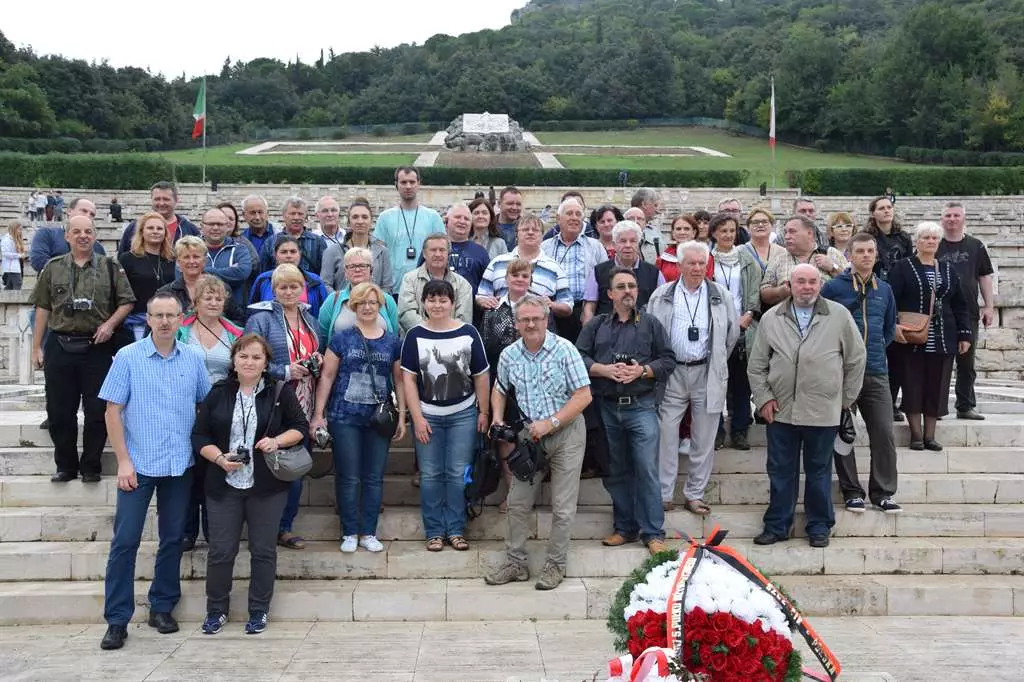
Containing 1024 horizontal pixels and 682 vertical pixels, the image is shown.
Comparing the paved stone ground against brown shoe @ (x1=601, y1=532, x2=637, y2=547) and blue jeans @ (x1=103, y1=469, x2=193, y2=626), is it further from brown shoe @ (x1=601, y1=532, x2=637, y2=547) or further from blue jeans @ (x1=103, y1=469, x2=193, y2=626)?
brown shoe @ (x1=601, y1=532, x2=637, y2=547)

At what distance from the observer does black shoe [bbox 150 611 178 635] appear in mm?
5207

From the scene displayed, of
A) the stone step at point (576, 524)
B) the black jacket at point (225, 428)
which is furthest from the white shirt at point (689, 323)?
the black jacket at point (225, 428)

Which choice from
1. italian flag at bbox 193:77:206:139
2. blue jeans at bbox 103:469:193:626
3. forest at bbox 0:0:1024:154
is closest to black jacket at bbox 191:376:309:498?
blue jeans at bbox 103:469:193:626

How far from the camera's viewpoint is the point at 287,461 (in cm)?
517

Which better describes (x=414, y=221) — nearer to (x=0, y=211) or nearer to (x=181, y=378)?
(x=181, y=378)

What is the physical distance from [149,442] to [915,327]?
536cm

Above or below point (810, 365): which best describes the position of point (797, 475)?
below

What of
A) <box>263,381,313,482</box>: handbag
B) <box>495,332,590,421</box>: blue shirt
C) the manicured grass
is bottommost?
<box>263,381,313,482</box>: handbag

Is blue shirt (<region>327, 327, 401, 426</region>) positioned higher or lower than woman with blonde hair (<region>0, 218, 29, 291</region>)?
lower

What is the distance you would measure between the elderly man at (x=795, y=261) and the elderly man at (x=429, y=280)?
2.20 metres

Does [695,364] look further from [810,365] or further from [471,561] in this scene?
[471,561]

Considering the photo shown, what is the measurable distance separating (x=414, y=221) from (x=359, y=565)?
2802 mm

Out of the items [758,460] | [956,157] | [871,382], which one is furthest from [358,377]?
[956,157]

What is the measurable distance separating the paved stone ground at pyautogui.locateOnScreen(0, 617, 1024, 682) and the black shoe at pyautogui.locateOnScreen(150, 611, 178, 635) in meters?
0.05
